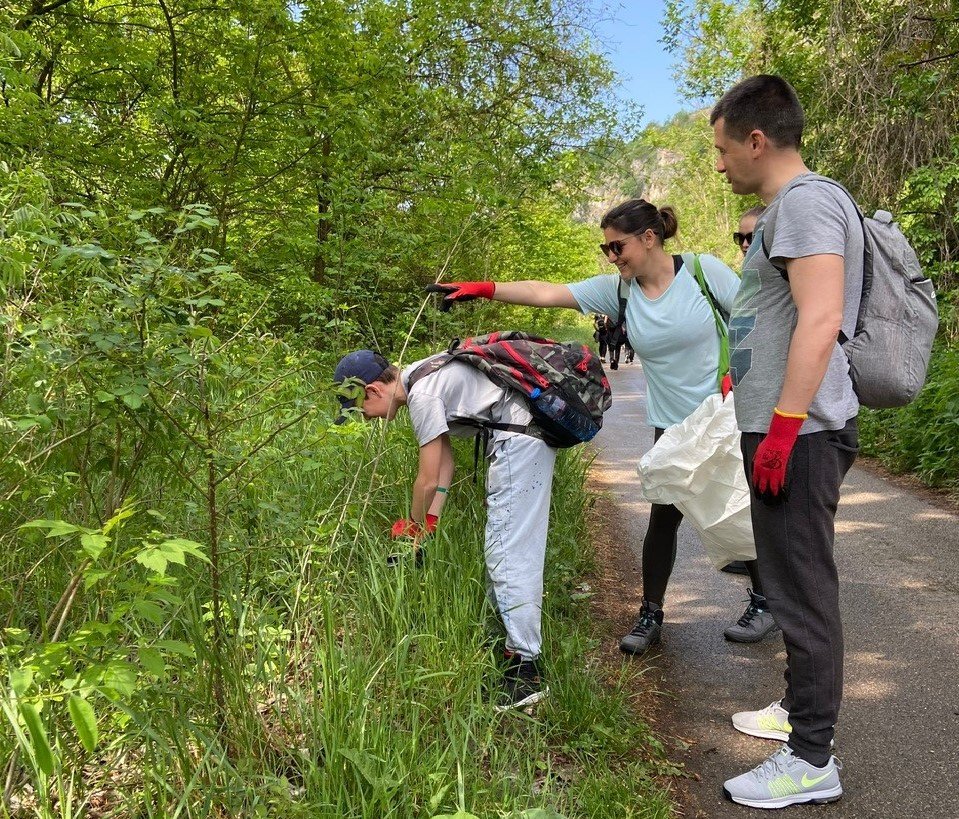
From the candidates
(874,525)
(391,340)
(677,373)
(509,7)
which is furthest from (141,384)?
(509,7)

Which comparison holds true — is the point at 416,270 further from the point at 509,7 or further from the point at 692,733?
the point at 692,733

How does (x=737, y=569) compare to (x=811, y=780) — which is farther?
(x=737, y=569)

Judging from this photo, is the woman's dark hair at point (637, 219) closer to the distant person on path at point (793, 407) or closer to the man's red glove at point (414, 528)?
the distant person on path at point (793, 407)

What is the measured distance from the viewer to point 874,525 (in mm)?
5496

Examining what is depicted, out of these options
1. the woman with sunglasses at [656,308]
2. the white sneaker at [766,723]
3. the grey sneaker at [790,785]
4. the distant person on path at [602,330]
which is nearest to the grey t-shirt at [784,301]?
the woman with sunglasses at [656,308]

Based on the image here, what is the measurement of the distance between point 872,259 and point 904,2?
9.89m

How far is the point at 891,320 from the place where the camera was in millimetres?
2281

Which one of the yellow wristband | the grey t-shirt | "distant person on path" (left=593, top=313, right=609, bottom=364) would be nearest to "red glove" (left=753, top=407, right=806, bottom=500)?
the yellow wristband

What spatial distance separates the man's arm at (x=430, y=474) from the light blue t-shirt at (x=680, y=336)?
1042mm

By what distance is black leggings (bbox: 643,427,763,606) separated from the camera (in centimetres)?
356

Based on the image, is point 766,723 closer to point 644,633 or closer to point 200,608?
point 644,633

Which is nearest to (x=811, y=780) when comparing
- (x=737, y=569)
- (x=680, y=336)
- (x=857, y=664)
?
(x=857, y=664)

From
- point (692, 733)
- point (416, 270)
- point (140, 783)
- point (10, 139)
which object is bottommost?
point (692, 733)

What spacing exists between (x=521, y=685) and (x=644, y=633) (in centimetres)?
93
